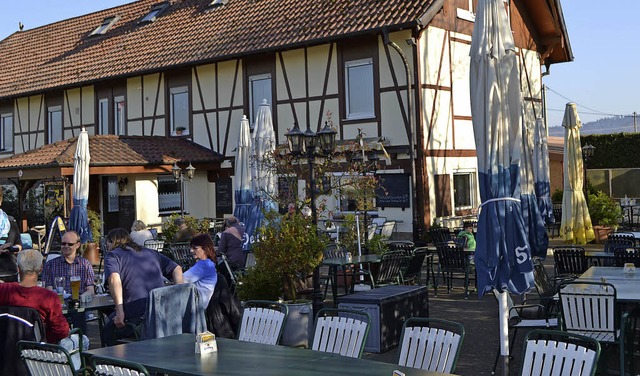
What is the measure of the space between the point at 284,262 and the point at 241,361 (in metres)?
4.09

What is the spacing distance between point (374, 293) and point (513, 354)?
69.3 inches

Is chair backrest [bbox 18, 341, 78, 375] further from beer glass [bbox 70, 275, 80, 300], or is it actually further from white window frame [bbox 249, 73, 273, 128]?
white window frame [bbox 249, 73, 273, 128]

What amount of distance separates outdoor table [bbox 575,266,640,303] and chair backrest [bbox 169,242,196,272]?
673cm

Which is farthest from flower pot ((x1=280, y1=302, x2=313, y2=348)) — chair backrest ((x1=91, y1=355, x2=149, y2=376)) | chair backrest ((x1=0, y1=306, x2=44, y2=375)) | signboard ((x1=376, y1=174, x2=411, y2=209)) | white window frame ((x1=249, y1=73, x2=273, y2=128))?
white window frame ((x1=249, y1=73, x2=273, y2=128))

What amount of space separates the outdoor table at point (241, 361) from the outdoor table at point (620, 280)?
3329 millimetres

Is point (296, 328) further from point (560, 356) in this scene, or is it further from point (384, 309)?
point (560, 356)

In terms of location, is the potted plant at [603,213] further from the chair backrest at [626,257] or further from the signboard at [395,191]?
the chair backrest at [626,257]

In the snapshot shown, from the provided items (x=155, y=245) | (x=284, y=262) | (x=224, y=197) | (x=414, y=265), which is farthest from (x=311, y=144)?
(x=224, y=197)

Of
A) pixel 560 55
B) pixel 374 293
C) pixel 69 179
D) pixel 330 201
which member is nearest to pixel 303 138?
pixel 374 293

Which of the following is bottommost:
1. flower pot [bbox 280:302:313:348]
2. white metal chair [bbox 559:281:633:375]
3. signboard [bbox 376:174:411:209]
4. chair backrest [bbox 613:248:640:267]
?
flower pot [bbox 280:302:313:348]

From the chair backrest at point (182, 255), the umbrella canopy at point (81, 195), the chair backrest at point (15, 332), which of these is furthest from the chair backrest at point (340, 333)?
the umbrella canopy at point (81, 195)

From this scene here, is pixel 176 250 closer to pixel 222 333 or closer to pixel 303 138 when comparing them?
pixel 303 138

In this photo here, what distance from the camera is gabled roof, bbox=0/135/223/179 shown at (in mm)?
20844

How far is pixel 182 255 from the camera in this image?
13.2m
